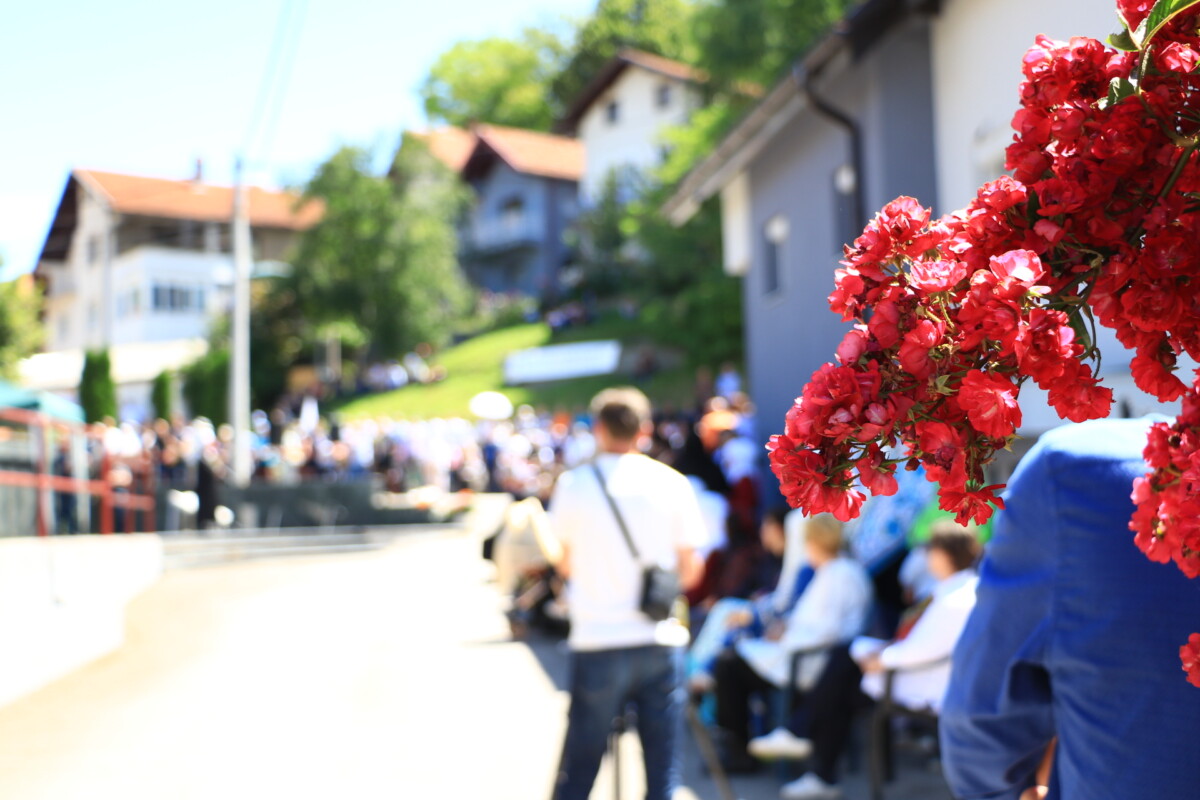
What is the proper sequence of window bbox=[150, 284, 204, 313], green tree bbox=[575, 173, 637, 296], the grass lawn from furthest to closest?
window bbox=[150, 284, 204, 313] → green tree bbox=[575, 173, 637, 296] → the grass lawn

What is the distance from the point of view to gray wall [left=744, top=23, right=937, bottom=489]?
1124 centimetres

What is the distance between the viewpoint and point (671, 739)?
451 centimetres

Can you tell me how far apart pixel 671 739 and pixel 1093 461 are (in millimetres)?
2784

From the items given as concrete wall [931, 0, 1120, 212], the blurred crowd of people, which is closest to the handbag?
the blurred crowd of people

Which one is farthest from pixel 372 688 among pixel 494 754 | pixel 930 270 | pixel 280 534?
pixel 280 534

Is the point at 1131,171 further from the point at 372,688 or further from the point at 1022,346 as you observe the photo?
the point at 372,688

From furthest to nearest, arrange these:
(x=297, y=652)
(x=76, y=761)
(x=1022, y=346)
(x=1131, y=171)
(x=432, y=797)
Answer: (x=297, y=652)
(x=76, y=761)
(x=432, y=797)
(x=1131, y=171)
(x=1022, y=346)

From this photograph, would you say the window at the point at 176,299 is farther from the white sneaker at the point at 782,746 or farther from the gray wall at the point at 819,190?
the white sneaker at the point at 782,746

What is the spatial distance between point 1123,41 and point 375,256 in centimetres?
4725

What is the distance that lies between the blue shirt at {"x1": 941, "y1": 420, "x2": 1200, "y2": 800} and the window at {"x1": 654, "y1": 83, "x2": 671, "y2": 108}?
2063 inches

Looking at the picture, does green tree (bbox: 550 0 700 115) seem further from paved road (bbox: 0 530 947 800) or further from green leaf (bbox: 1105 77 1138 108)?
green leaf (bbox: 1105 77 1138 108)

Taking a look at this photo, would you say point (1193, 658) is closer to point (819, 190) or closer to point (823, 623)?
point (823, 623)

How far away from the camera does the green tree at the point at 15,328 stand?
124ft

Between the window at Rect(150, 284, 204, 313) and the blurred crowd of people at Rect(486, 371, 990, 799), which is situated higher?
the window at Rect(150, 284, 204, 313)
